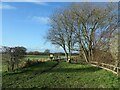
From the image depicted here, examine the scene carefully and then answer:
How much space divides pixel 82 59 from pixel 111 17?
12.2 metres

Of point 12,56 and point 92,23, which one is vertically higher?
point 92,23

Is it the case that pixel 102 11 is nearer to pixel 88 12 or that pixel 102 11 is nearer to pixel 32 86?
pixel 88 12

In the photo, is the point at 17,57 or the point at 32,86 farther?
the point at 17,57

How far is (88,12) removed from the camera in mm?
44156

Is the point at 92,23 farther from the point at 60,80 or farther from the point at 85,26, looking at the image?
the point at 60,80

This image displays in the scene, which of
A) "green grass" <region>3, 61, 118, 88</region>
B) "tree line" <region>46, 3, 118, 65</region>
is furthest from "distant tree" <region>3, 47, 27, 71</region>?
"tree line" <region>46, 3, 118, 65</region>

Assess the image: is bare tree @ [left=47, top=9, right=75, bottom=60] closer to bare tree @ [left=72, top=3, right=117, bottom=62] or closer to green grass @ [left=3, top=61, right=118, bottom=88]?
bare tree @ [left=72, top=3, right=117, bottom=62]

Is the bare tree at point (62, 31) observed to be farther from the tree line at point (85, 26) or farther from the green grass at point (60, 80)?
the green grass at point (60, 80)

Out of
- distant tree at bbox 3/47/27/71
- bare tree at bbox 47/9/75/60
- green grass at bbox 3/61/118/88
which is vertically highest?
bare tree at bbox 47/9/75/60

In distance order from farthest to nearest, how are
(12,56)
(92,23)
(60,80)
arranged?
1. (92,23)
2. (12,56)
3. (60,80)

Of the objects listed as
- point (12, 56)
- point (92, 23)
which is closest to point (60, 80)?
Answer: point (12, 56)

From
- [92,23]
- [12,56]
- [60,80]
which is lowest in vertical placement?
[60,80]

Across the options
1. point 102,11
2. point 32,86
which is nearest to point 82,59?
point 102,11

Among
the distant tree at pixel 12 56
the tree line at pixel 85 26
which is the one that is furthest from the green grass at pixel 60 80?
the tree line at pixel 85 26
